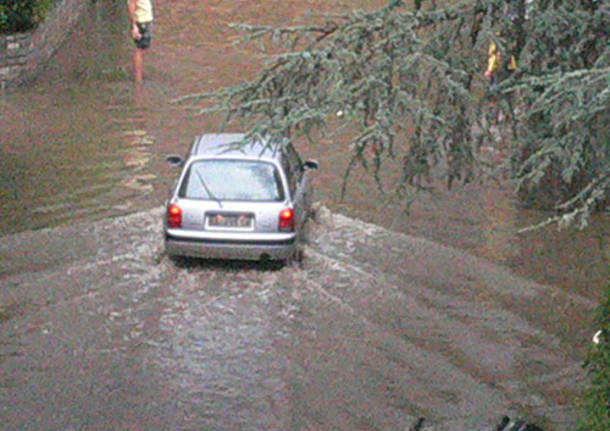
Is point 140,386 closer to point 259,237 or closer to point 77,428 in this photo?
point 77,428

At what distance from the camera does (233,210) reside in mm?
15148

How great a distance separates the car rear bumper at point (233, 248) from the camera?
49.9 ft

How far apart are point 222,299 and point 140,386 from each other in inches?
114

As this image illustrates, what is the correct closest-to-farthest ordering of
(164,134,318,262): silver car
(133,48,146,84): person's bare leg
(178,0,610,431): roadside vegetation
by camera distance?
(178,0,610,431): roadside vegetation → (164,134,318,262): silver car → (133,48,146,84): person's bare leg

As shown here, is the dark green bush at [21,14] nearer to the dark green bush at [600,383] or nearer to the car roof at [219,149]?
the car roof at [219,149]

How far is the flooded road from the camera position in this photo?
38.0 ft

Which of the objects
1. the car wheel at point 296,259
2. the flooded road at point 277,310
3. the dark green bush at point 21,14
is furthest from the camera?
the dark green bush at point 21,14

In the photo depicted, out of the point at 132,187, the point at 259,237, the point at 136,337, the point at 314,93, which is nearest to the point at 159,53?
the point at 132,187

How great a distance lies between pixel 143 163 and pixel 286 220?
590 cm

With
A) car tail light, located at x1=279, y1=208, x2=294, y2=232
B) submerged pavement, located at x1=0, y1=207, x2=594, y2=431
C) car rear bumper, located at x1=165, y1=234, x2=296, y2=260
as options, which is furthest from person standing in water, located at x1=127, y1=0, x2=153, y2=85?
car tail light, located at x1=279, y1=208, x2=294, y2=232

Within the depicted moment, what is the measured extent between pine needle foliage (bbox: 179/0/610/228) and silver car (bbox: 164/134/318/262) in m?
5.81

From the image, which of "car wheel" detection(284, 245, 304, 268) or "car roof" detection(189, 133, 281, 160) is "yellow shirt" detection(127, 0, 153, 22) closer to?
"car roof" detection(189, 133, 281, 160)

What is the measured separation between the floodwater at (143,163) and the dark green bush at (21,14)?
1070 mm

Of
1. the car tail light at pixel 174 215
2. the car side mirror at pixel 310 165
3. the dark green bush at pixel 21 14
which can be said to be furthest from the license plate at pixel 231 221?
the dark green bush at pixel 21 14
